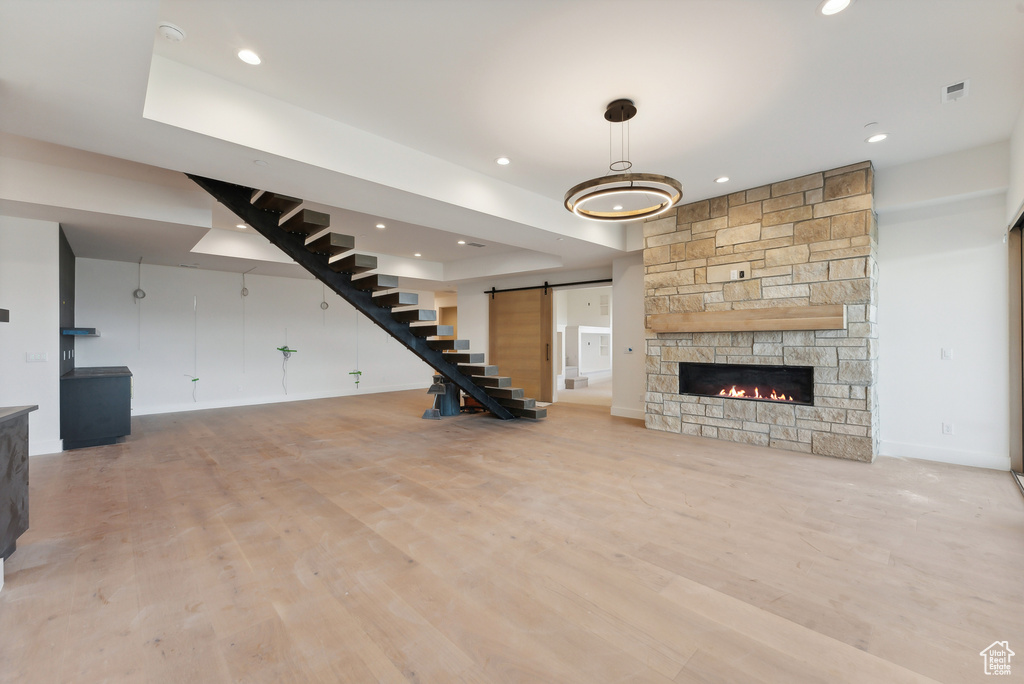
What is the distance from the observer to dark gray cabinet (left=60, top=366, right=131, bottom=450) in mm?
4879

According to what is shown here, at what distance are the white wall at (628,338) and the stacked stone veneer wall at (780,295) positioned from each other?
3.00 feet

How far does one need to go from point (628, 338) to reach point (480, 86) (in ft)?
15.9

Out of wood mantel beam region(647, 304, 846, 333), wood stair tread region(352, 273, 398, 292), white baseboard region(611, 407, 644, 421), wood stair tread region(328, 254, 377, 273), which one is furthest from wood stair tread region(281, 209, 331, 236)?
white baseboard region(611, 407, 644, 421)

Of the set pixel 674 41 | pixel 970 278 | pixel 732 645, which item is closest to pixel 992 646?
pixel 732 645

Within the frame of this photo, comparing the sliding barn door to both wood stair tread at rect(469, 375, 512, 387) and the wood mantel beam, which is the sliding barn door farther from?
the wood mantel beam

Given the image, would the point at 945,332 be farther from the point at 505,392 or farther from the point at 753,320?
the point at 505,392

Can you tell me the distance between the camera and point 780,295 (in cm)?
477

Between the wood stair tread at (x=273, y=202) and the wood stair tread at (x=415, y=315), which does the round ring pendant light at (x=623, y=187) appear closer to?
the wood stair tread at (x=415, y=315)

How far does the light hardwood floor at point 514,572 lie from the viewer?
Result: 5.47 feet

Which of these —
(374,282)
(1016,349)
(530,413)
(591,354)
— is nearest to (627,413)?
(530,413)

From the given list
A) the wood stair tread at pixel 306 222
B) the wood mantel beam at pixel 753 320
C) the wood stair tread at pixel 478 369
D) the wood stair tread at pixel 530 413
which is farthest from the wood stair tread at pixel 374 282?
the wood mantel beam at pixel 753 320

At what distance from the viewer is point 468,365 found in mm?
6348

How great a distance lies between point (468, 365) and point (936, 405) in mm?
5455

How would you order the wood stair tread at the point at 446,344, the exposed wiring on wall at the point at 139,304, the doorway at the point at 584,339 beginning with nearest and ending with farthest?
the wood stair tread at the point at 446,344, the exposed wiring on wall at the point at 139,304, the doorway at the point at 584,339
